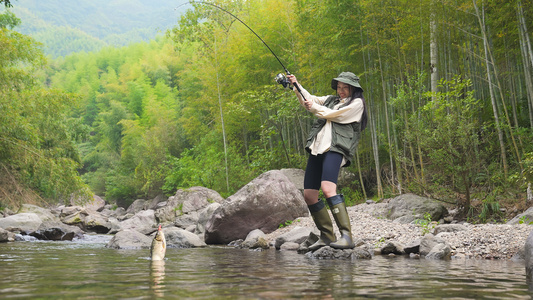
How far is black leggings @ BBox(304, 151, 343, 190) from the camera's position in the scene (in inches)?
175

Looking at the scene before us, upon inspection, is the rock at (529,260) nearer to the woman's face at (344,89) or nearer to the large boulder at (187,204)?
the woman's face at (344,89)

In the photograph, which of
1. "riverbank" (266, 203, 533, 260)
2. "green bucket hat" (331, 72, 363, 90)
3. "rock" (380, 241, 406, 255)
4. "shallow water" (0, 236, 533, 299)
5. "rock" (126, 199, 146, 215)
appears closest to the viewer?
"shallow water" (0, 236, 533, 299)

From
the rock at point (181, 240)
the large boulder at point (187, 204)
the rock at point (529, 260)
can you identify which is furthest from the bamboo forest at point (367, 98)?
the rock at point (181, 240)

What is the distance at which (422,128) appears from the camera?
7.68 metres

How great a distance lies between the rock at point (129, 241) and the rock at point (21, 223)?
4305 millimetres

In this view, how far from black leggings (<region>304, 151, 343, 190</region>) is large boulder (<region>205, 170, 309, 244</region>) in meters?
3.47

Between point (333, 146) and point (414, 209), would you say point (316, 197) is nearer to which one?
point (333, 146)

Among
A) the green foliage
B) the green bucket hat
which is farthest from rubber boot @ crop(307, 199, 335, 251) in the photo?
the green foliage

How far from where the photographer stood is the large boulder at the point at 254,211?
806 centimetres

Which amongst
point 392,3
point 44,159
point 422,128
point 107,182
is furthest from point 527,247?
point 107,182

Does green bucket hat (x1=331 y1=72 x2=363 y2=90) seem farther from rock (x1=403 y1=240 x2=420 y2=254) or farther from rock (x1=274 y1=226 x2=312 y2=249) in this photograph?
rock (x1=274 y1=226 x2=312 y2=249)

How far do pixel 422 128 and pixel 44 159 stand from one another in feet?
28.3

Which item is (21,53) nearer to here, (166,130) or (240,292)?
(240,292)

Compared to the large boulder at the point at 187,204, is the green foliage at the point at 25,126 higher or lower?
higher
